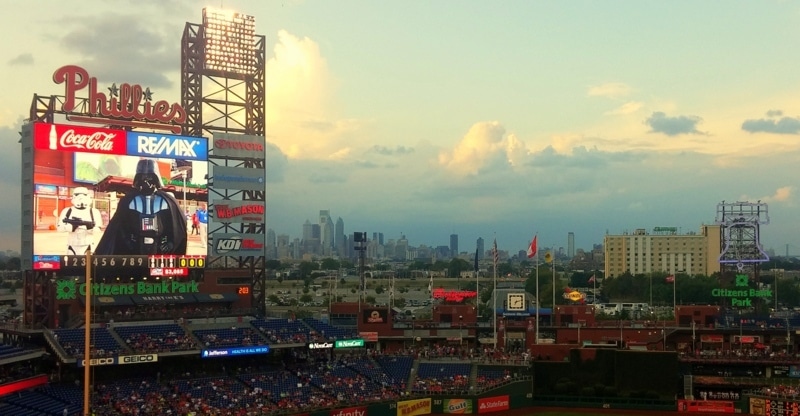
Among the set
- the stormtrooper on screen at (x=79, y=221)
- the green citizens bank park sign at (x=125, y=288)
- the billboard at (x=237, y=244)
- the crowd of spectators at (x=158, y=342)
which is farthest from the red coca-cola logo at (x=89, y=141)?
the crowd of spectators at (x=158, y=342)

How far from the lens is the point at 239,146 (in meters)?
48.3

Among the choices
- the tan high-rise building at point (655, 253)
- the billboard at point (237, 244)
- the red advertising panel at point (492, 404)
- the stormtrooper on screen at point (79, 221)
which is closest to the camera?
the stormtrooper on screen at point (79, 221)

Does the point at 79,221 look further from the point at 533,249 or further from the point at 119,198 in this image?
the point at 533,249

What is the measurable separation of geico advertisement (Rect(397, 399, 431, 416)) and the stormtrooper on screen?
60.7ft

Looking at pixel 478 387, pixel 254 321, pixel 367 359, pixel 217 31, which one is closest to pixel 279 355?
pixel 254 321

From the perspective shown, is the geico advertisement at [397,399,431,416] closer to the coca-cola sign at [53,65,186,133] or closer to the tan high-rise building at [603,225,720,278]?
the coca-cola sign at [53,65,186,133]

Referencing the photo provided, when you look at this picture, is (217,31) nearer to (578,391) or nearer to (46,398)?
(46,398)

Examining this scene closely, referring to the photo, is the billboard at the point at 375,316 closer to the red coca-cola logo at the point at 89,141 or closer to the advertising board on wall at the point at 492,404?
the advertising board on wall at the point at 492,404

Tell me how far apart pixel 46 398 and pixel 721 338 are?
139 ft

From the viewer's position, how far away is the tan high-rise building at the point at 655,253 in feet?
554

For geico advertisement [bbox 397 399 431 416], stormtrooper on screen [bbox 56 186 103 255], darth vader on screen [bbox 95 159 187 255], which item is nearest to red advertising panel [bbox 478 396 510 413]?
geico advertisement [bbox 397 399 431 416]

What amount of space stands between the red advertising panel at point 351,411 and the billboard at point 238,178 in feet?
48.3

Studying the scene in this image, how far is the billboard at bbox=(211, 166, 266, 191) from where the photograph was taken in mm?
47625

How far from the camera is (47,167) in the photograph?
133 feet
